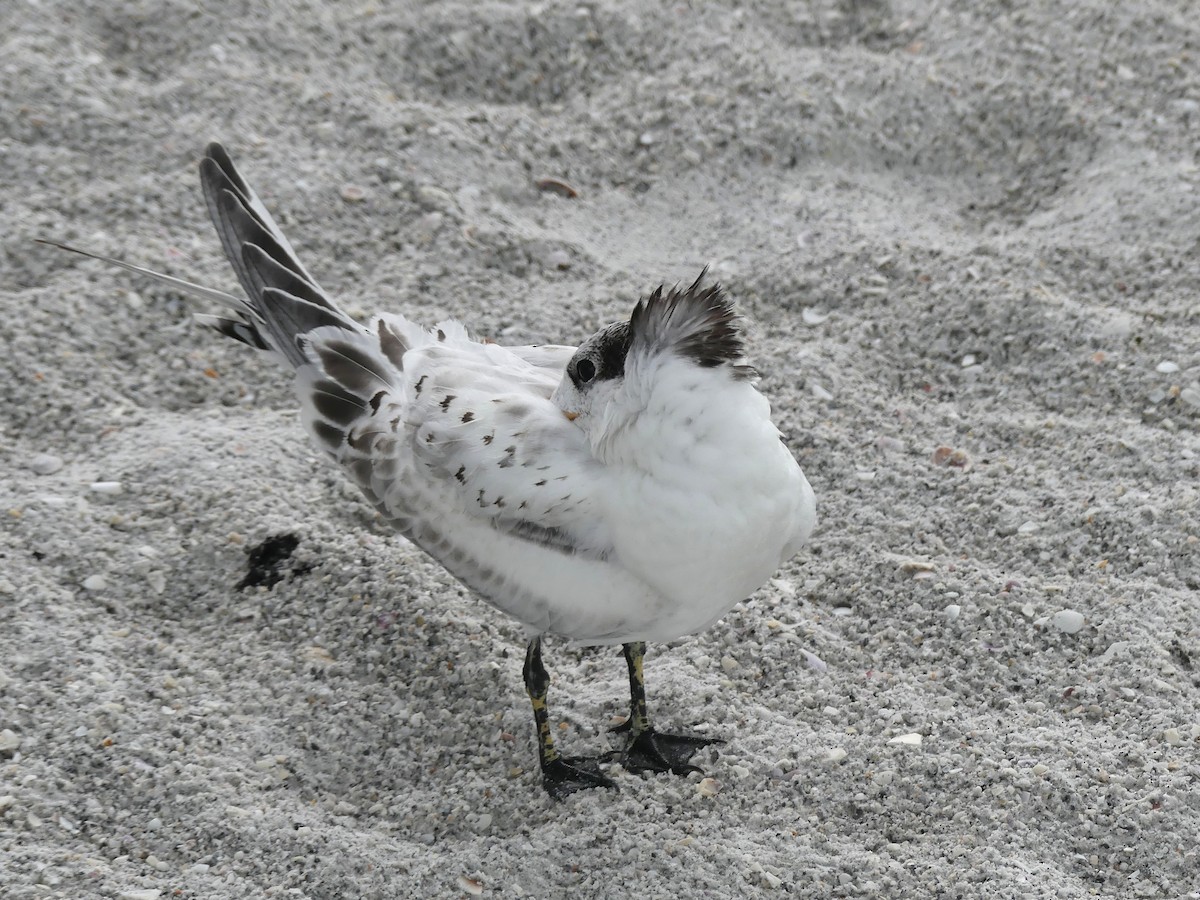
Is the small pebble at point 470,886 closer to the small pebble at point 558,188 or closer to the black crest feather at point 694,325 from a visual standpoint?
the black crest feather at point 694,325

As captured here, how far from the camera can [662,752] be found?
3.18m

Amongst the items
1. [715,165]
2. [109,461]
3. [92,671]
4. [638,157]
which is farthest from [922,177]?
[92,671]

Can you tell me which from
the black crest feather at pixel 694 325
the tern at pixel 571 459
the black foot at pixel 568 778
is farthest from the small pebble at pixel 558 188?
the black foot at pixel 568 778

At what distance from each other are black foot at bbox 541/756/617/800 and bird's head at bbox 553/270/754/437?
2.90 feet

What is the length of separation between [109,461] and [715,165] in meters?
2.59

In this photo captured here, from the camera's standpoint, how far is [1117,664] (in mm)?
3236

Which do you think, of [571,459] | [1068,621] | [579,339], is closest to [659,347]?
[571,459]

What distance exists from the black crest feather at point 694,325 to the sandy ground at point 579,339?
105 centimetres

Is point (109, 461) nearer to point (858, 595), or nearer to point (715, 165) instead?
point (858, 595)

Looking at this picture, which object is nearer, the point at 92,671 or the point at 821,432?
the point at 92,671

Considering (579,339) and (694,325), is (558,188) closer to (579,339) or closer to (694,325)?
(579,339)

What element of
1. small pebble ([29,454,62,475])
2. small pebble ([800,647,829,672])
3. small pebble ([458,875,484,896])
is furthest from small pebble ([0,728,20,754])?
small pebble ([800,647,829,672])

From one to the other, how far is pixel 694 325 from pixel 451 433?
2.32 feet

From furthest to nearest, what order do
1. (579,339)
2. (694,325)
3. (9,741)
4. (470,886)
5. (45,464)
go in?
1. (579,339)
2. (45,464)
3. (9,741)
4. (470,886)
5. (694,325)
